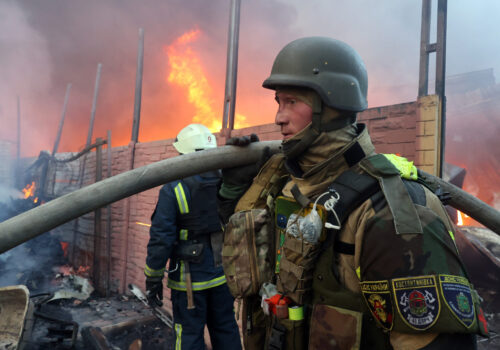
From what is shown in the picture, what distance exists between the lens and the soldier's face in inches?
56.0

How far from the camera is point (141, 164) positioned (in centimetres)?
638

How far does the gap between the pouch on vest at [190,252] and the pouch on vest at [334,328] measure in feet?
7.33

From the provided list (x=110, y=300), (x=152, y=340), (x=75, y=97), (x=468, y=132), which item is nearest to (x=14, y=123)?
(x=75, y=97)

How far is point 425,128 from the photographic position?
268 centimetres

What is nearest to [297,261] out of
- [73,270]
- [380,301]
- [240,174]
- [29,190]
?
[380,301]

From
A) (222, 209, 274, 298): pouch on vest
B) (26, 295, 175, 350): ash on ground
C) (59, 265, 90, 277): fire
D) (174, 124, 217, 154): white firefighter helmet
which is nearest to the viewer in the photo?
(222, 209, 274, 298): pouch on vest

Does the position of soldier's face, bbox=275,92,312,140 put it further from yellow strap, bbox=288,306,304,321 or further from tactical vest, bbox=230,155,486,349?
yellow strap, bbox=288,306,304,321

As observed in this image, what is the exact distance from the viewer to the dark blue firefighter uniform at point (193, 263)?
3.20 metres

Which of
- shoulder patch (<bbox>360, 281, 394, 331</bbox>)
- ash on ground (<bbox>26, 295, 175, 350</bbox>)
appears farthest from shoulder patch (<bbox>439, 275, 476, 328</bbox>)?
ash on ground (<bbox>26, 295, 175, 350</bbox>)

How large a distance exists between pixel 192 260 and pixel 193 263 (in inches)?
2.0

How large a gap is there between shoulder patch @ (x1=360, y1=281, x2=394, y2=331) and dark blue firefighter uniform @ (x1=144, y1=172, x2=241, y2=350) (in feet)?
7.95

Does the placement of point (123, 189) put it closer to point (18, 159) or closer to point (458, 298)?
point (458, 298)

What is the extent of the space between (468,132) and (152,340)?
12.9m

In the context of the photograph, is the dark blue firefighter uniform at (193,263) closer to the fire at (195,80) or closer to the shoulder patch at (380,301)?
the shoulder patch at (380,301)
